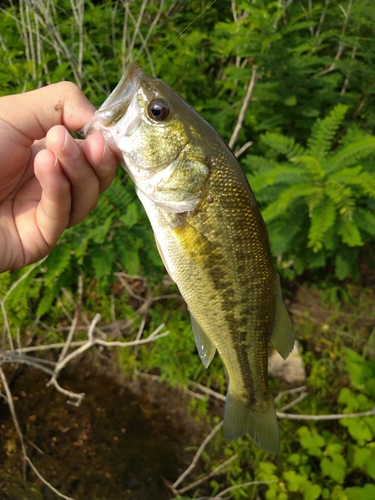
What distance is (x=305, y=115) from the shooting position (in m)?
3.53

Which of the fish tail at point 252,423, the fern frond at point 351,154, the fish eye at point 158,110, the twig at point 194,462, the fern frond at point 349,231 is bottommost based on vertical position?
the twig at point 194,462

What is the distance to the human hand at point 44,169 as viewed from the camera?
144cm

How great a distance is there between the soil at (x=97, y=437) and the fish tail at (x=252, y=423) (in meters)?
1.73

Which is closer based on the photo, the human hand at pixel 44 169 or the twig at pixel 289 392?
the human hand at pixel 44 169

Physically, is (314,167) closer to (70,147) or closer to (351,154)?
(351,154)

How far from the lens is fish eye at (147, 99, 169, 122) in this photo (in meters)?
1.44

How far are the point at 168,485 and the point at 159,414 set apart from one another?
60cm

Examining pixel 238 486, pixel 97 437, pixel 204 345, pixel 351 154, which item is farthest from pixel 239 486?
pixel 351 154

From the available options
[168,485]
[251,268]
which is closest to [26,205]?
[251,268]

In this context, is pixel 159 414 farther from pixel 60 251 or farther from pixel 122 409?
pixel 60 251

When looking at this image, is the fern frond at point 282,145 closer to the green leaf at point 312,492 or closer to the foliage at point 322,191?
the foliage at point 322,191

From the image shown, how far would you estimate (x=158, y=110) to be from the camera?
4.76 feet

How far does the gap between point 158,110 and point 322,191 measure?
67.2 inches

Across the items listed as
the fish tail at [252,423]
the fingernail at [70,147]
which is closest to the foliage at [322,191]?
the fish tail at [252,423]
